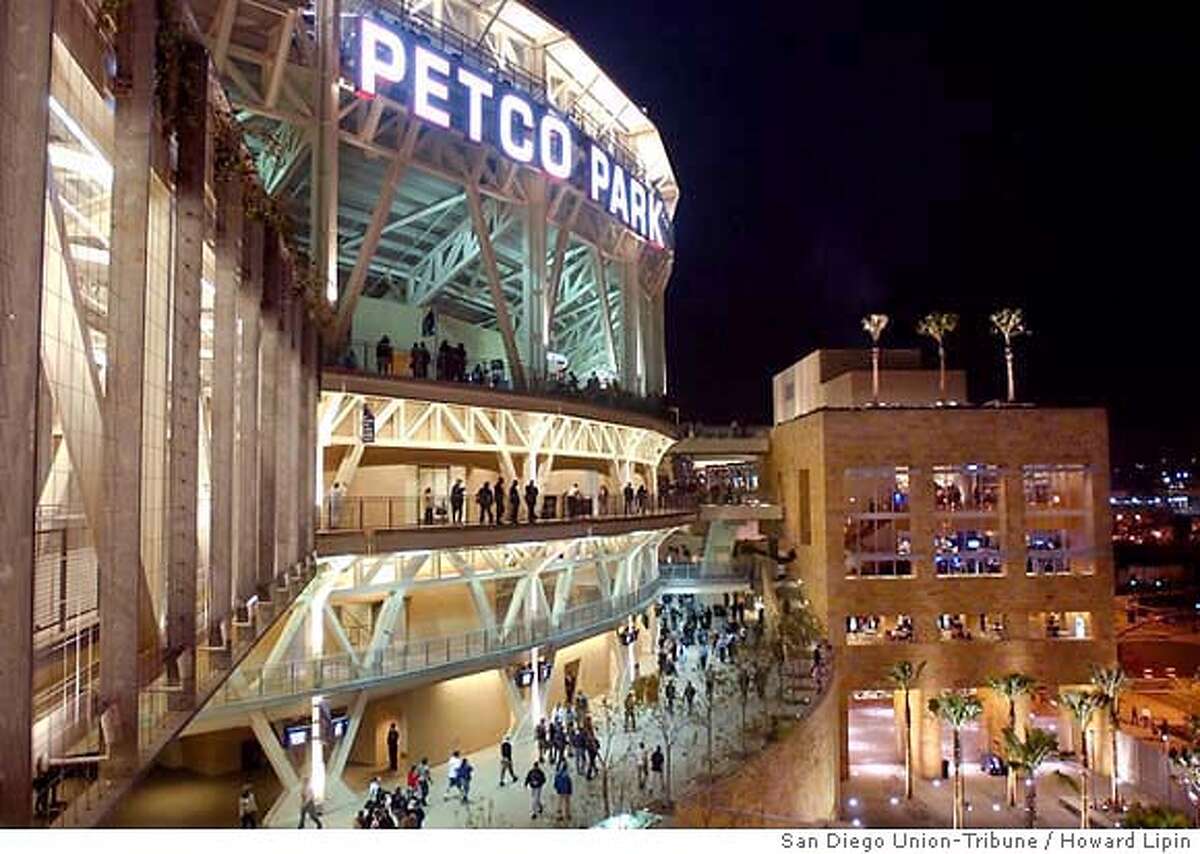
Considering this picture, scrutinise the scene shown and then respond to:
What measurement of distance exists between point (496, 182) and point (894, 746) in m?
29.4

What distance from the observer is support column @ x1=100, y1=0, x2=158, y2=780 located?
6.43 metres

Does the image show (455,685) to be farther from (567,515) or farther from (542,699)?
(567,515)

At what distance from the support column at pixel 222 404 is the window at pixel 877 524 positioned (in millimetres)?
36157

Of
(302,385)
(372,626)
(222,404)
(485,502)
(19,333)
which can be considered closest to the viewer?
(19,333)

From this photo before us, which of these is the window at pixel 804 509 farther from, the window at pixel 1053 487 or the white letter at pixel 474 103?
the white letter at pixel 474 103

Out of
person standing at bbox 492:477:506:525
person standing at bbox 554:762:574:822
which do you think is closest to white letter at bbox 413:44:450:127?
person standing at bbox 492:477:506:525

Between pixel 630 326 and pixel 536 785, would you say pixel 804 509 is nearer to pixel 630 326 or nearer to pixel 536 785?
pixel 630 326

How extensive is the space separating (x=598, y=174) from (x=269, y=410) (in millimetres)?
21836

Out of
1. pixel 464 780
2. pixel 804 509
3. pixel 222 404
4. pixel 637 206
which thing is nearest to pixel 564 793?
pixel 464 780

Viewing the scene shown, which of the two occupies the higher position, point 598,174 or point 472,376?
point 598,174

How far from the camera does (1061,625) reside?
43.5 m

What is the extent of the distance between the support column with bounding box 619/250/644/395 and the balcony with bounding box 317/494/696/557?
27.8 ft

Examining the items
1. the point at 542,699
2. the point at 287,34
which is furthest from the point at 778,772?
the point at 287,34

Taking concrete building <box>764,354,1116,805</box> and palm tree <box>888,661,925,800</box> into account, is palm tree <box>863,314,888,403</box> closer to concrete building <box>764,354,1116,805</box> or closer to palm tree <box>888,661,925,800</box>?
concrete building <box>764,354,1116,805</box>
